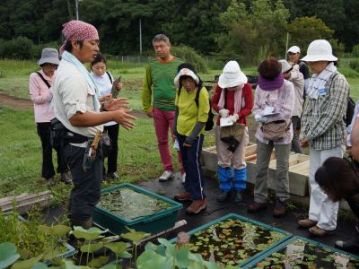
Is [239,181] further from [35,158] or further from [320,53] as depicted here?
[35,158]

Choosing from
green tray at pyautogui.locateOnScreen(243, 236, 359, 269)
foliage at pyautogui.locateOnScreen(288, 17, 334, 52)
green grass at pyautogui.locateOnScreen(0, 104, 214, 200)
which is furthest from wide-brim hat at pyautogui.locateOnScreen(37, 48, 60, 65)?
foliage at pyautogui.locateOnScreen(288, 17, 334, 52)

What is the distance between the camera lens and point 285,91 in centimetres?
421

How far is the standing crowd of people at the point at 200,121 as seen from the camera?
307cm

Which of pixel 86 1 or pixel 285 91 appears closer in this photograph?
pixel 285 91

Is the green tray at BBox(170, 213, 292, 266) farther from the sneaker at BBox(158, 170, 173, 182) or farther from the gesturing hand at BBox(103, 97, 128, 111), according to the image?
the sneaker at BBox(158, 170, 173, 182)

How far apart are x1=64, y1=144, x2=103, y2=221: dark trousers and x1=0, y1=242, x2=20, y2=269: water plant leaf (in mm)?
1671

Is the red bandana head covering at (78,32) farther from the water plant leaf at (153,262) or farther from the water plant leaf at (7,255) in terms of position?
the water plant leaf at (153,262)

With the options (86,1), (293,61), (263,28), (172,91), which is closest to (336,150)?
(172,91)

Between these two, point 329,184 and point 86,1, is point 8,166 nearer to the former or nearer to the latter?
point 329,184

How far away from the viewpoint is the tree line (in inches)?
1430

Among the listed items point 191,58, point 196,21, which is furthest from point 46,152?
point 196,21

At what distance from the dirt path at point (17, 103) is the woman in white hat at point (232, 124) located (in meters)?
5.99

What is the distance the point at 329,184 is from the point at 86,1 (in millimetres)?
58111

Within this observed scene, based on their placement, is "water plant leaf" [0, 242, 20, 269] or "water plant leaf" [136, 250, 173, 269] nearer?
"water plant leaf" [136, 250, 173, 269]
